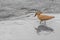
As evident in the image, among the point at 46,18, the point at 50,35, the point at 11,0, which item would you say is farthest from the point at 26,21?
the point at 11,0

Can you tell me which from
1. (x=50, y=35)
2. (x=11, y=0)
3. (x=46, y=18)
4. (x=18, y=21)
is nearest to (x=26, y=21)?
(x=18, y=21)

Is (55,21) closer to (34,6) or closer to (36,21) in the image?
(36,21)

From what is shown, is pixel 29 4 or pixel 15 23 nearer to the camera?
pixel 15 23

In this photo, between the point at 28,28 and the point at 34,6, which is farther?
the point at 34,6

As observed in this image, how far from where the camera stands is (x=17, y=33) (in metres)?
2.82

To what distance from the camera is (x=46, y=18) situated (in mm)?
3053

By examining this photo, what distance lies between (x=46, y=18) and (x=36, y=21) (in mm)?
263

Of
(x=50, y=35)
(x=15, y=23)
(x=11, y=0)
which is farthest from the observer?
(x=11, y=0)

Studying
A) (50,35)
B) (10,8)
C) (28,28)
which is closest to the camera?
(50,35)

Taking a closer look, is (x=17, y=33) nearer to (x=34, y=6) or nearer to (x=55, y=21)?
(x=55, y=21)

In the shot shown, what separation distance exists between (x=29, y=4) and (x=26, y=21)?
92 cm

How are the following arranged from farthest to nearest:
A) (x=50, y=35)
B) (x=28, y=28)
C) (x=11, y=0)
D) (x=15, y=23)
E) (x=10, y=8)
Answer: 1. (x=11, y=0)
2. (x=10, y=8)
3. (x=15, y=23)
4. (x=28, y=28)
5. (x=50, y=35)

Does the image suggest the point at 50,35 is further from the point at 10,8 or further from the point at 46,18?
the point at 10,8

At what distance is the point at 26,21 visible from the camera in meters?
3.32
